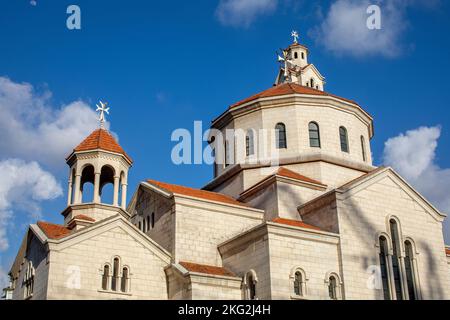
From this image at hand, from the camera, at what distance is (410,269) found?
27.2 m

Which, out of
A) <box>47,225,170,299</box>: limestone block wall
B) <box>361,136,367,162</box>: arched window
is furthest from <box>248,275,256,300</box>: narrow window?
<box>361,136,367,162</box>: arched window

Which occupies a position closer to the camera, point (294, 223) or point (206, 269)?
point (206, 269)

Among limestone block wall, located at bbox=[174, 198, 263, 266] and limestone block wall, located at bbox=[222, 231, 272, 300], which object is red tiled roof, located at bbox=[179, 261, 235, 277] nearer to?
limestone block wall, located at bbox=[222, 231, 272, 300]

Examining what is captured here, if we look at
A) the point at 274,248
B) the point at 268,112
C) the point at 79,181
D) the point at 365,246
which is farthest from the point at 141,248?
the point at 268,112

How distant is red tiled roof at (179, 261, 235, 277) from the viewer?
25.4 m

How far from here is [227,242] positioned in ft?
89.7

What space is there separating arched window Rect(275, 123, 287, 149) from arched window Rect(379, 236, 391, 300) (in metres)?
8.49

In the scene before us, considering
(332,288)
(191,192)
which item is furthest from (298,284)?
(191,192)

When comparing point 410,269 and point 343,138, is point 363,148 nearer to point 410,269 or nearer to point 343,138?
point 343,138

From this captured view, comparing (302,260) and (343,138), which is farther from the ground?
(343,138)

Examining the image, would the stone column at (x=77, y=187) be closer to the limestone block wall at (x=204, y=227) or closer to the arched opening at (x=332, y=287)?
the limestone block wall at (x=204, y=227)

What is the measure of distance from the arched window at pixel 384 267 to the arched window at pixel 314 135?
Answer: 7.82 metres

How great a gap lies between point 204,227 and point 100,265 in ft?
18.4

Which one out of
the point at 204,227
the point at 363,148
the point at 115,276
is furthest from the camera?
the point at 363,148
